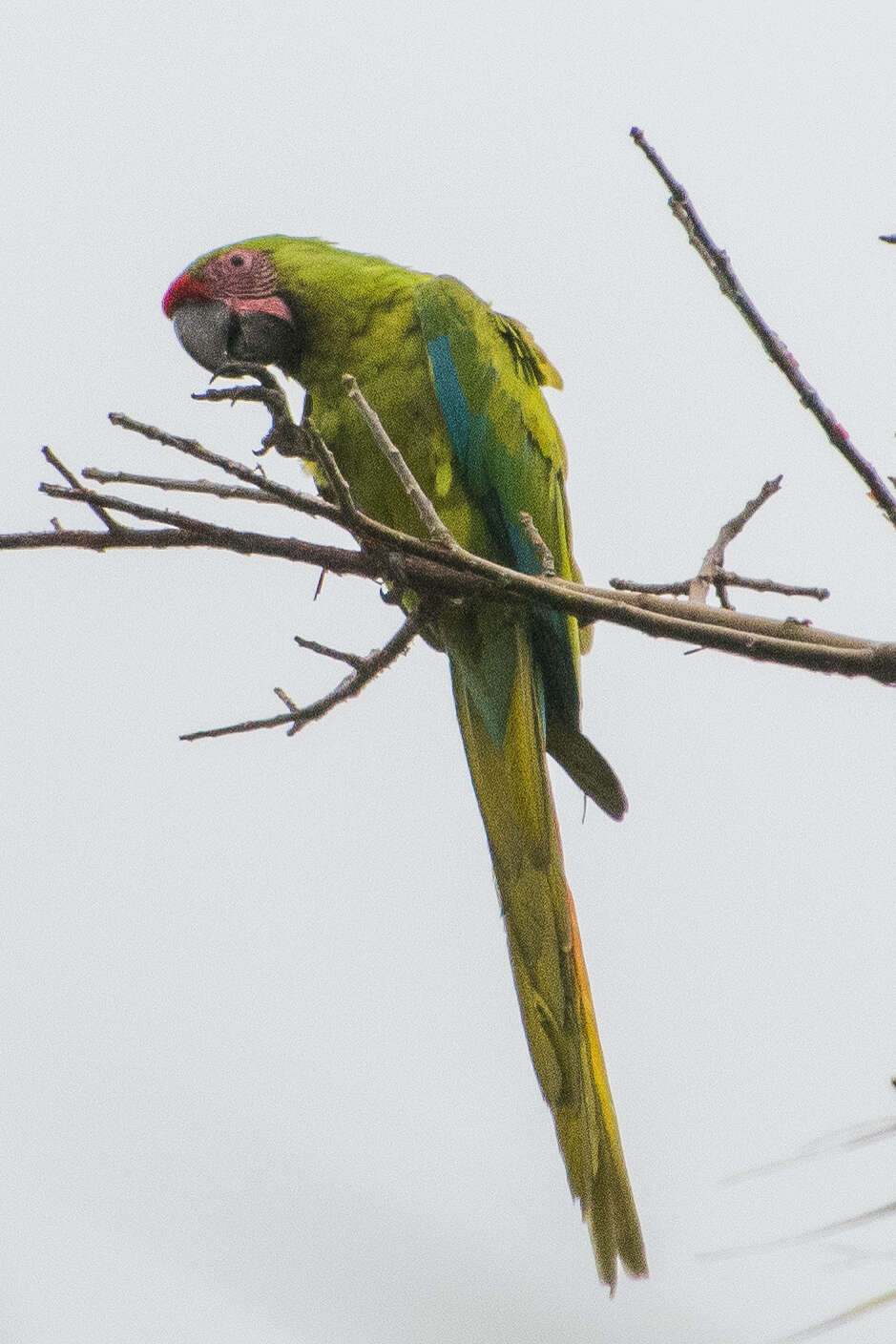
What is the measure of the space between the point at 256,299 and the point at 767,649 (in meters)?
2.59

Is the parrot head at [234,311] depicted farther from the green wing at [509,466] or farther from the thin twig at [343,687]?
the thin twig at [343,687]

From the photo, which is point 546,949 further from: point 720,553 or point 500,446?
point 500,446

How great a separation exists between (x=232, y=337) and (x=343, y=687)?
1626 mm

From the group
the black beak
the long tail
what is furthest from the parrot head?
the long tail

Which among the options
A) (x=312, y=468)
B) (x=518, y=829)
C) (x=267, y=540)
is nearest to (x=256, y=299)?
(x=312, y=468)

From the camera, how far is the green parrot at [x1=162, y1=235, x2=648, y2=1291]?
10.3 feet

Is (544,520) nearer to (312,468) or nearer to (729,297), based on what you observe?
(312,468)

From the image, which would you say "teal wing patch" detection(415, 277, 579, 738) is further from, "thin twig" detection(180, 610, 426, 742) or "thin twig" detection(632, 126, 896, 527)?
"thin twig" detection(632, 126, 896, 527)

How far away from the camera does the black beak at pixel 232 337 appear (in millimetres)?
3838

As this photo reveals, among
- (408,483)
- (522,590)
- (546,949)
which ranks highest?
(408,483)

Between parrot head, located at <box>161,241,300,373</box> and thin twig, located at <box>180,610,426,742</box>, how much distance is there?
1.24 metres

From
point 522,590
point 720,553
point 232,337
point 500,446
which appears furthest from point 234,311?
point 522,590

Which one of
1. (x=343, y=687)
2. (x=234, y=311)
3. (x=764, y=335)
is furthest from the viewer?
(x=234, y=311)

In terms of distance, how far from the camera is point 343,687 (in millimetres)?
2818
